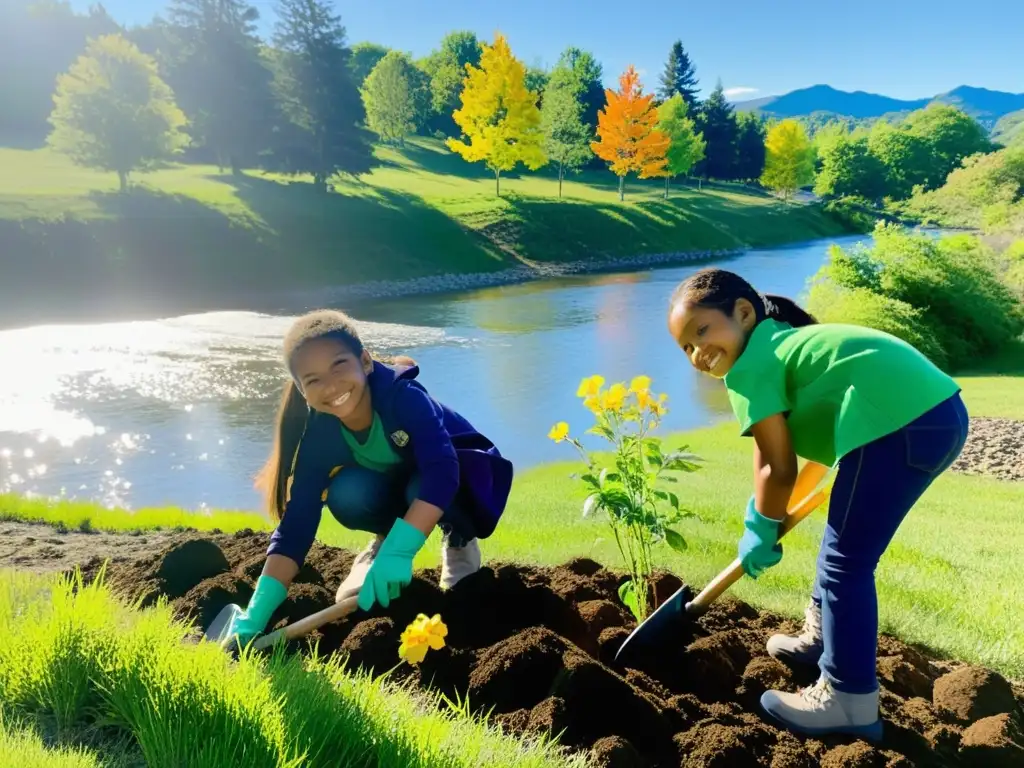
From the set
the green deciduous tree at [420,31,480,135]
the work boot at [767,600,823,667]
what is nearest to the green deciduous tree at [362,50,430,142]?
the green deciduous tree at [420,31,480,135]

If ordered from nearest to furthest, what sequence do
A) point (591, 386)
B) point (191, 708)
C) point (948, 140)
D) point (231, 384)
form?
point (191, 708)
point (591, 386)
point (231, 384)
point (948, 140)

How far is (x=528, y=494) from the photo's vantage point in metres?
6.52

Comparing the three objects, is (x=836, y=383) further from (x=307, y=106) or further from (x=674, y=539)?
(x=307, y=106)

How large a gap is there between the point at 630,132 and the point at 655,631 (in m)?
41.1

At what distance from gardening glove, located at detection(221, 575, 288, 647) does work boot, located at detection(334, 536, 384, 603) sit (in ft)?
1.06

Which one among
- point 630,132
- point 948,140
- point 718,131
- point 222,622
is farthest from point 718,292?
point 948,140

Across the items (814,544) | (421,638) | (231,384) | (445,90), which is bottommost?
(231,384)

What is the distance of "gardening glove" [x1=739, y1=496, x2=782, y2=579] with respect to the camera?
2299 mm

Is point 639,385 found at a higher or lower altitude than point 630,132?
lower

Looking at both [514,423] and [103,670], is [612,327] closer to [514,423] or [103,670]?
[514,423]

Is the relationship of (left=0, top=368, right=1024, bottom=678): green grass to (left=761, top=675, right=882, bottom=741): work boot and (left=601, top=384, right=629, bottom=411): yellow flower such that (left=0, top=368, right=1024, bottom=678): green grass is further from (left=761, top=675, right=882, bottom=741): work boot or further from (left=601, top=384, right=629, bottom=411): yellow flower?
(left=761, top=675, right=882, bottom=741): work boot

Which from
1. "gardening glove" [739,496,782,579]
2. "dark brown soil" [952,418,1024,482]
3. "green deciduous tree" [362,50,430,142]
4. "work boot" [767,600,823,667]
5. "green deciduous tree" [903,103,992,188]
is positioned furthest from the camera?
"green deciduous tree" [903,103,992,188]

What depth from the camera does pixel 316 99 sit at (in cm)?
3034

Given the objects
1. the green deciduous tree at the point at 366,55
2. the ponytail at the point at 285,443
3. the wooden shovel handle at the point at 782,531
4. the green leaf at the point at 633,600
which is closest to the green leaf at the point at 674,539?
the wooden shovel handle at the point at 782,531
